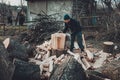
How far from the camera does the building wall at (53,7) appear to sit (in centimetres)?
2374

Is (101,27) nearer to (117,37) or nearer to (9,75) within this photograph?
(117,37)

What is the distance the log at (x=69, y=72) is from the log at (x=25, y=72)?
1.05 m

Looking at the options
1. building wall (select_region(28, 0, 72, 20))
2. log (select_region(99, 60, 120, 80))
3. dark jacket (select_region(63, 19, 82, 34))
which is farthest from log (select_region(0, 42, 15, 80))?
building wall (select_region(28, 0, 72, 20))

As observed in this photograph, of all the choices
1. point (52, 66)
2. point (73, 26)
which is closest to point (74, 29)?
point (73, 26)

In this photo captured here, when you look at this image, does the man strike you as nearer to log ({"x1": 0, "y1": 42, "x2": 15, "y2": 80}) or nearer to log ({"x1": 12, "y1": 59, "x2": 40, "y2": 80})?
log ({"x1": 12, "y1": 59, "x2": 40, "y2": 80})

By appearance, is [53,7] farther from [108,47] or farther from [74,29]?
[74,29]

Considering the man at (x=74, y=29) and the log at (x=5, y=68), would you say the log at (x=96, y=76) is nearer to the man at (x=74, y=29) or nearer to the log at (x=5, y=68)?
the log at (x=5, y=68)

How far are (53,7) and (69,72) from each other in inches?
653

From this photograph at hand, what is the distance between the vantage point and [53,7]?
2427 cm

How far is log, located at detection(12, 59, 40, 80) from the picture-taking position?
9031 millimetres

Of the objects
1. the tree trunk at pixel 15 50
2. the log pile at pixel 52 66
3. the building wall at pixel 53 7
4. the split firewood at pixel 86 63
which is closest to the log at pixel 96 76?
the log pile at pixel 52 66

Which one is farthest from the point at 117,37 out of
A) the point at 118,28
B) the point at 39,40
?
the point at 39,40

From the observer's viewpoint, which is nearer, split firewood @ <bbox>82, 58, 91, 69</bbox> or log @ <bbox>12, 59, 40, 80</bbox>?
log @ <bbox>12, 59, 40, 80</bbox>

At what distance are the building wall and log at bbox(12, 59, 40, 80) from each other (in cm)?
1458
